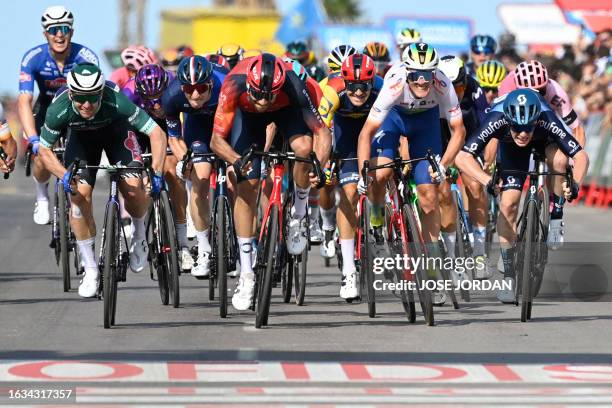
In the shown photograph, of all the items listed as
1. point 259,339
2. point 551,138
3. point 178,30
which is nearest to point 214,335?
point 259,339

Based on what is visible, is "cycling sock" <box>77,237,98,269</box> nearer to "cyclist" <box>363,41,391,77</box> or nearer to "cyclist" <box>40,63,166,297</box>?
"cyclist" <box>40,63,166,297</box>

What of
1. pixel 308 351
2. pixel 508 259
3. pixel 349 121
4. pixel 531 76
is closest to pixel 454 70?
pixel 531 76

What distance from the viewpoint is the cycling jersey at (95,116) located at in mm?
12148

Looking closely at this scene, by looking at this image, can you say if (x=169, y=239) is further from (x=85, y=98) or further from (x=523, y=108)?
(x=523, y=108)

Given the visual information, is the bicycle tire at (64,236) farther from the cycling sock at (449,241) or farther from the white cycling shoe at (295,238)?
the cycling sock at (449,241)

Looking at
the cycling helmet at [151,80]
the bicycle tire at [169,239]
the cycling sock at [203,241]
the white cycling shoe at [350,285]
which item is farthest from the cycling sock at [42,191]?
the white cycling shoe at [350,285]

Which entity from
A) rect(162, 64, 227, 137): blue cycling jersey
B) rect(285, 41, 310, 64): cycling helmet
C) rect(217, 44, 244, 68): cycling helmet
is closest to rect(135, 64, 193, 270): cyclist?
rect(162, 64, 227, 137): blue cycling jersey

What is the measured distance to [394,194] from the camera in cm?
1210

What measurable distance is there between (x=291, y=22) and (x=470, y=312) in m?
39.1

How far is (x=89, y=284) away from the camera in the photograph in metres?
12.5

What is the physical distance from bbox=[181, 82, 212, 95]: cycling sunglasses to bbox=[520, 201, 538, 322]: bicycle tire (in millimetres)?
2850

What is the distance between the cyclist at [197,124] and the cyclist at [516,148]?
84.8 inches

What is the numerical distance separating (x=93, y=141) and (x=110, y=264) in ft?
4.99

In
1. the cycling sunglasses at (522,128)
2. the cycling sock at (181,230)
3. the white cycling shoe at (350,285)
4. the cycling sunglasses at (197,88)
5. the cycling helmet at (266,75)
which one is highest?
the cycling helmet at (266,75)
